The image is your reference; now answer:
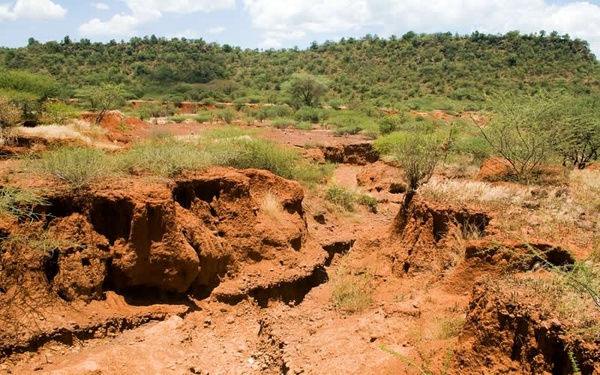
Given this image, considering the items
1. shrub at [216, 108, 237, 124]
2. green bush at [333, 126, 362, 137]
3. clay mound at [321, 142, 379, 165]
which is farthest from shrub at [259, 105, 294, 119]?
clay mound at [321, 142, 379, 165]

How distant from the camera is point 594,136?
14609mm

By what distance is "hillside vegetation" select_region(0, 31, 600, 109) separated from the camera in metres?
43.7

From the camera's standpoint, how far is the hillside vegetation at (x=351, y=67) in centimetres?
4369

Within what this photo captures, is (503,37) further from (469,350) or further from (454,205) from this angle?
(469,350)

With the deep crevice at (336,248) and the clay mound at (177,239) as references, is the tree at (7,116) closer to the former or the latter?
the clay mound at (177,239)

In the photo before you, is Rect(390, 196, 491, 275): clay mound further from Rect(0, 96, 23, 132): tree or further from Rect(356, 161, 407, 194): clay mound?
Rect(0, 96, 23, 132): tree

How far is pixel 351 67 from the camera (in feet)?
180

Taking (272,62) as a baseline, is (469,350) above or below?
below

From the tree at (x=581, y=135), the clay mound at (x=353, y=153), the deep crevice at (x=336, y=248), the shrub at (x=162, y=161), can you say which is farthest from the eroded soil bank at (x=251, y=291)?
the clay mound at (x=353, y=153)

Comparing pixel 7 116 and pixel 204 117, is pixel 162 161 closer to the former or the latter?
pixel 7 116

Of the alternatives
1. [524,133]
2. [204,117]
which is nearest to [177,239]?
[524,133]

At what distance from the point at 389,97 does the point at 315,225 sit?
35.5 meters

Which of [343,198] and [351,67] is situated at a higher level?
[351,67]

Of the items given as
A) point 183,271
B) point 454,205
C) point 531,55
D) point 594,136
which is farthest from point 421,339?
point 531,55
